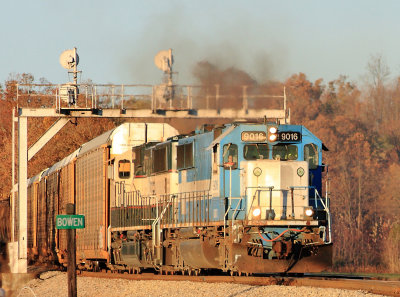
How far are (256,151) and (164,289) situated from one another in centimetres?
420

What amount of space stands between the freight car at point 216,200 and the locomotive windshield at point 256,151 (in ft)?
0.08

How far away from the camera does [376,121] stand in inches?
3290

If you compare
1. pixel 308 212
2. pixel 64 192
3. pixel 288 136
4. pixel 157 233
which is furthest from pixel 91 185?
pixel 308 212

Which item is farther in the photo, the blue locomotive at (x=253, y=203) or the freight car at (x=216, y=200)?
the freight car at (x=216, y=200)

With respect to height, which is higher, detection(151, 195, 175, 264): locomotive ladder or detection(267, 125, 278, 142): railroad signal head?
detection(267, 125, 278, 142): railroad signal head

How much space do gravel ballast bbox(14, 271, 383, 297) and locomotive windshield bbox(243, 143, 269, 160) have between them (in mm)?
3142

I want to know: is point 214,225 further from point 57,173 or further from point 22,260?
point 57,173

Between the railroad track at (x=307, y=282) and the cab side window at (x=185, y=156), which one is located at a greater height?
the cab side window at (x=185, y=156)

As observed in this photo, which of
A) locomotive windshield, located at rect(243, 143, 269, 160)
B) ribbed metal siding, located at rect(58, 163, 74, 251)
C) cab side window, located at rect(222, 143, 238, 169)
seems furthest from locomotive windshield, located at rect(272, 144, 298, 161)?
ribbed metal siding, located at rect(58, 163, 74, 251)

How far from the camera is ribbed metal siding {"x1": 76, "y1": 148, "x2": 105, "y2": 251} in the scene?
91.3 ft

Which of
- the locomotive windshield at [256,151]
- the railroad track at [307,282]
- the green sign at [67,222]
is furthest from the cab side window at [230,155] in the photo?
the green sign at [67,222]

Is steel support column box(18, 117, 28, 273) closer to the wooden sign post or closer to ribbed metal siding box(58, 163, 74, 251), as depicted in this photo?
ribbed metal siding box(58, 163, 74, 251)

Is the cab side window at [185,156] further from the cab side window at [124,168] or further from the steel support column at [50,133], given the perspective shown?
the steel support column at [50,133]

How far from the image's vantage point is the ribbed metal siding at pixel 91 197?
2783 centimetres
